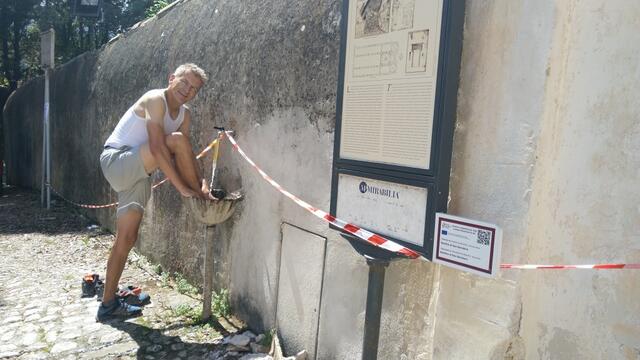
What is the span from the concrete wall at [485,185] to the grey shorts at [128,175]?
66cm

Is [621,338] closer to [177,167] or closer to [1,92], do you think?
[177,167]

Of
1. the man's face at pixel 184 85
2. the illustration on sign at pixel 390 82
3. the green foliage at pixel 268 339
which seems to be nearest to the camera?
the illustration on sign at pixel 390 82

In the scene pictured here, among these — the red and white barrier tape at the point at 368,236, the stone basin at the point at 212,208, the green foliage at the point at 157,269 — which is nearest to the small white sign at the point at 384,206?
the red and white barrier tape at the point at 368,236

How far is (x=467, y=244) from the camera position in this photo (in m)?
1.89

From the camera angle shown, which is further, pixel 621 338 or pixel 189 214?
pixel 189 214

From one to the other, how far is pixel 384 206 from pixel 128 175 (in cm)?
244

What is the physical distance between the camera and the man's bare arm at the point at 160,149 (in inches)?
142

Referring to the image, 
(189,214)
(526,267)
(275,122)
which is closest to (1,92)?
(189,214)

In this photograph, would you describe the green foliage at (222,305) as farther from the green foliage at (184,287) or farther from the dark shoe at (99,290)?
the dark shoe at (99,290)

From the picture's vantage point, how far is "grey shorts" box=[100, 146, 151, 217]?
3900 millimetres

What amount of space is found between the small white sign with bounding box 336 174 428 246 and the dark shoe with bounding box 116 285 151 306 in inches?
95.2

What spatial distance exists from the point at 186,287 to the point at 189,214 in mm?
647

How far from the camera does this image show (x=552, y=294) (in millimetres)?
1944

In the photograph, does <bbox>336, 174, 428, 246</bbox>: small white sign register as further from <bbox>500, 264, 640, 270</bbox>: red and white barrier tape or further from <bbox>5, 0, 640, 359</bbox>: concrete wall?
<bbox>500, 264, 640, 270</bbox>: red and white barrier tape
